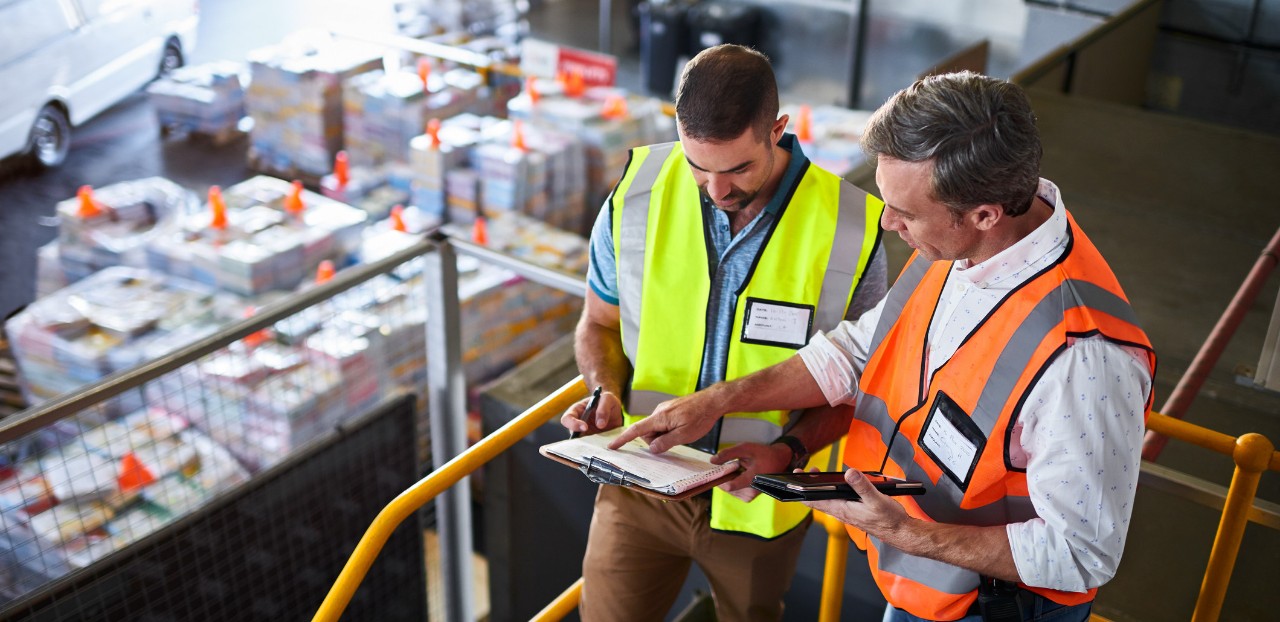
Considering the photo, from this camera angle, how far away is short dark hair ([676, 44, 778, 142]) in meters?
2.02

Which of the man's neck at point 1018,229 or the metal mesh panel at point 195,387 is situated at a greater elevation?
the man's neck at point 1018,229

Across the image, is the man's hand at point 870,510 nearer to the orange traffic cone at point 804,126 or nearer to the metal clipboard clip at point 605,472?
the metal clipboard clip at point 605,472

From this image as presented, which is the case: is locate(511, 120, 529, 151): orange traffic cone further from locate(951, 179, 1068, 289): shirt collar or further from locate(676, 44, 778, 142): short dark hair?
→ locate(951, 179, 1068, 289): shirt collar

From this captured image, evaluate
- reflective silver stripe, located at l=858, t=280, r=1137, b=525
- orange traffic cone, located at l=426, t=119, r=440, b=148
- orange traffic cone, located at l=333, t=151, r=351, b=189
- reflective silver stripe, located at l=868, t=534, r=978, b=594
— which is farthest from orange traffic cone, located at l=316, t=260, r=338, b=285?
reflective silver stripe, located at l=858, t=280, r=1137, b=525

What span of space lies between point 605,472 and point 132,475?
2.41m

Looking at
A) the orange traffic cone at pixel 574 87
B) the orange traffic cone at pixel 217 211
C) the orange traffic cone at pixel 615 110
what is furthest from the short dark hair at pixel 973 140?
the orange traffic cone at pixel 574 87

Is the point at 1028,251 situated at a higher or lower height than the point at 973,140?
lower

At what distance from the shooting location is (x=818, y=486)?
175cm

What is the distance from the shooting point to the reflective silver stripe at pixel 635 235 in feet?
7.48

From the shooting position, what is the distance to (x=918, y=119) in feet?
5.30

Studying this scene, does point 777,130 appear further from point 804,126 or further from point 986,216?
point 804,126

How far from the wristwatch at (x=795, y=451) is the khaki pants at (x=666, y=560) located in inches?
9.2

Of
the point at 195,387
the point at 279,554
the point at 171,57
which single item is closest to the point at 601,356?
the point at 279,554

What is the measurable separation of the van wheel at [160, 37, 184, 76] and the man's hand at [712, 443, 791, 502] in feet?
20.6
